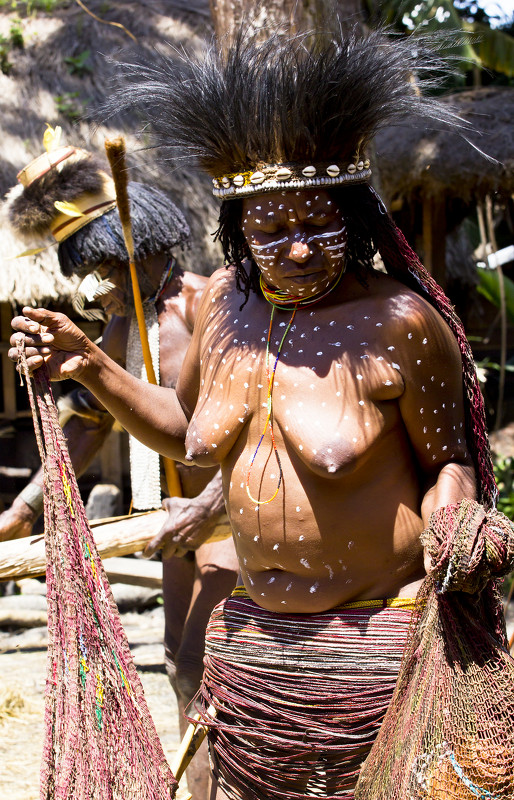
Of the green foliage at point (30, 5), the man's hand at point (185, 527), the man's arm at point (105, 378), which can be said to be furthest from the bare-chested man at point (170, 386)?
the green foliage at point (30, 5)

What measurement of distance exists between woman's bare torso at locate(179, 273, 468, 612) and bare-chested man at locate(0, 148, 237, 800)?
1.10 m

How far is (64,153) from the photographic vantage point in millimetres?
3701

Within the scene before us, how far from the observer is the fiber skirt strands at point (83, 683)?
2109 millimetres

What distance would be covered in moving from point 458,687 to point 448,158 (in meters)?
6.81

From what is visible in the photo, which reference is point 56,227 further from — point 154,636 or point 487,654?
point 154,636

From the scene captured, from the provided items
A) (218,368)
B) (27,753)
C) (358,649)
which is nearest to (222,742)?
(358,649)

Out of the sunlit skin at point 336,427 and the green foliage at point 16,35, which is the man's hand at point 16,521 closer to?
the sunlit skin at point 336,427

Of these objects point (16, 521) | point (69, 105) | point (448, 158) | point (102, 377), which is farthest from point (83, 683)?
point (448, 158)

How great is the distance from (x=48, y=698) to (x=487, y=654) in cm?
104

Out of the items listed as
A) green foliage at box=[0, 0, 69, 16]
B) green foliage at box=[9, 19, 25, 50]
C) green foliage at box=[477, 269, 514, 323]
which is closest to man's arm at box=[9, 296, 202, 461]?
green foliage at box=[9, 19, 25, 50]

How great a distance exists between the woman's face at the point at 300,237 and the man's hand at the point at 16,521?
2.11 m

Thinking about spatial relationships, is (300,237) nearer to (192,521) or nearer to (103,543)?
(192,521)

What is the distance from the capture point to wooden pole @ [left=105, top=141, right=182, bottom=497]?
3.04m

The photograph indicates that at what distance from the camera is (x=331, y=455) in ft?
6.90
